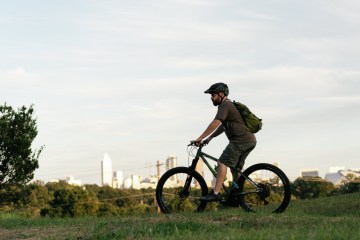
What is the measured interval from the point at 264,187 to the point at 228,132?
1224mm

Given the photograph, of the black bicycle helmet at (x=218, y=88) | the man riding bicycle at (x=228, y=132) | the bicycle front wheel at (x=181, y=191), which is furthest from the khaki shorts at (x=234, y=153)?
the black bicycle helmet at (x=218, y=88)

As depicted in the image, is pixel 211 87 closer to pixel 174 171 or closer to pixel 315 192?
pixel 174 171


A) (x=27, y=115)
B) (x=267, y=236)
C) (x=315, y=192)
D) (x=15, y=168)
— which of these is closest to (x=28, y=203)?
(x=15, y=168)

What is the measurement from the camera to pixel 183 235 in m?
8.98

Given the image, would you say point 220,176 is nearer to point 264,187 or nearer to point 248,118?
point 264,187

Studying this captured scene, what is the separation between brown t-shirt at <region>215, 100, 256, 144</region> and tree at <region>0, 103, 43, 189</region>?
21263 mm

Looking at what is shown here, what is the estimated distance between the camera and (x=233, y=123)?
1216 centimetres

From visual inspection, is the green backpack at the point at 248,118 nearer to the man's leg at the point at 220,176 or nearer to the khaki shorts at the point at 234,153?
the khaki shorts at the point at 234,153

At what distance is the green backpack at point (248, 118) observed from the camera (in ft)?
39.9

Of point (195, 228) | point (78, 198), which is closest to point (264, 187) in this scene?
point (195, 228)

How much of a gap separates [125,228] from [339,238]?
3762mm

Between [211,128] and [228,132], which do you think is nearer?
[211,128]

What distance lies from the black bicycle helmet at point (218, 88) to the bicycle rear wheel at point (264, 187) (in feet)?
4.94

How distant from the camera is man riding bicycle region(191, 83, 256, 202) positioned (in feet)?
39.6
